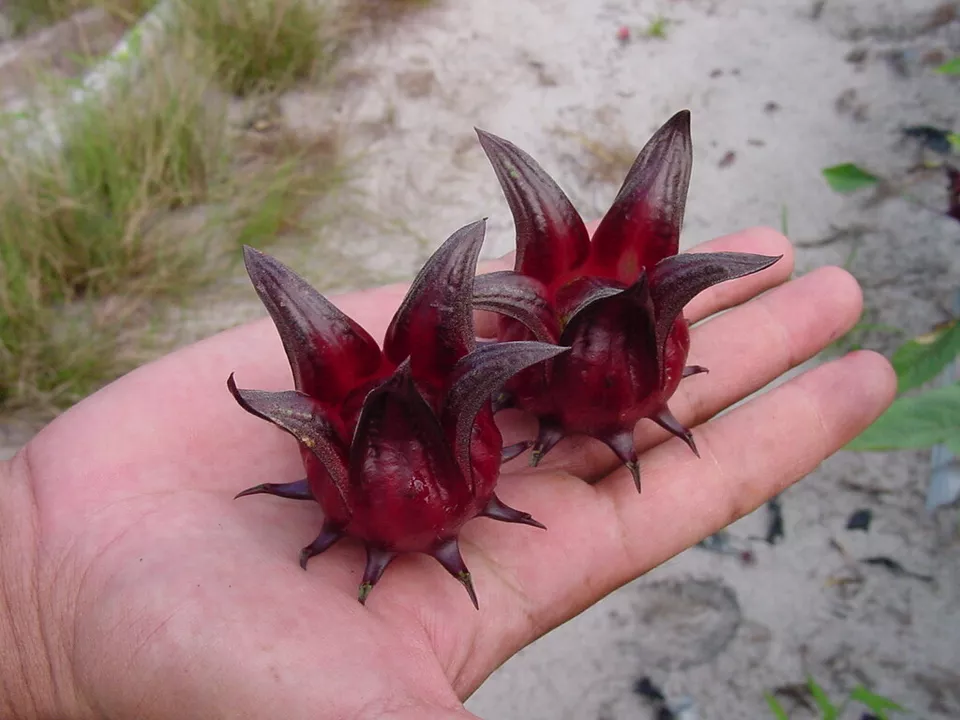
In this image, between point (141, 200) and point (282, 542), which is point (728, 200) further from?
point (282, 542)

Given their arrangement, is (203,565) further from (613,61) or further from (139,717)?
(613,61)

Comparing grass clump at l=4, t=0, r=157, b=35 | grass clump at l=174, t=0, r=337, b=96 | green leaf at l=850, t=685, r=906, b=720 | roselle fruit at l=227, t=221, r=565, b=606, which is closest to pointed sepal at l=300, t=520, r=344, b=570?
roselle fruit at l=227, t=221, r=565, b=606

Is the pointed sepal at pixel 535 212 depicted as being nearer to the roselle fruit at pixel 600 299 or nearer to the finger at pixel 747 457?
the roselle fruit at pixel 600 299

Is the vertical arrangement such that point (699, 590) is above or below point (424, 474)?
below

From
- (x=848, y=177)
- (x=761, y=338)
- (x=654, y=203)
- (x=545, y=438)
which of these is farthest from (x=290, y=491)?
(x=848, y=177)

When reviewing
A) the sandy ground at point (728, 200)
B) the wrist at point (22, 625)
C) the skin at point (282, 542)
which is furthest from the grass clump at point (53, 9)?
the wrist at point (22, 625)

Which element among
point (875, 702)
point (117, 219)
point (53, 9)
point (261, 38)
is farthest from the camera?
point (53, 9)

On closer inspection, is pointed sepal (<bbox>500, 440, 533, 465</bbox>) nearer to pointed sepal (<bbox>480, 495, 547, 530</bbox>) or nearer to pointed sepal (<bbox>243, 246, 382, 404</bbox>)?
pointed sepal (<bbox>480, 495, 547, 530</bbox>)

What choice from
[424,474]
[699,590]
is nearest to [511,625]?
Result: [424,474]
